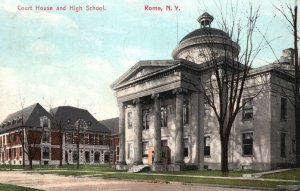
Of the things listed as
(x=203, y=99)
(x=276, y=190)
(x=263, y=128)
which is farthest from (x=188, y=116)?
(x=276, y=190)

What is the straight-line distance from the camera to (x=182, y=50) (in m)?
38.8

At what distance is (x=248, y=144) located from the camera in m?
29.1

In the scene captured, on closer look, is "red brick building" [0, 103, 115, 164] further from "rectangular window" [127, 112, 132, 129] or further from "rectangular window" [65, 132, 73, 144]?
"rectangular window" [127, 112, 132, 129]

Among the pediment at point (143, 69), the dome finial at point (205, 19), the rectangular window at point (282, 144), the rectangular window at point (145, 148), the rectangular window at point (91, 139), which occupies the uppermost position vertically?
the dome finial at point (205, 19)

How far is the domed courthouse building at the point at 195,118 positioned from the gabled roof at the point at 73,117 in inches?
1556

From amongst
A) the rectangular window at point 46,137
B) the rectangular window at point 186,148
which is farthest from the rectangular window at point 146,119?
the rectangular window at point 46,137

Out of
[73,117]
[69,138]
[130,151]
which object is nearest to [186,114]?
[130,151]

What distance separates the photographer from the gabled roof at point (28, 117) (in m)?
66.7

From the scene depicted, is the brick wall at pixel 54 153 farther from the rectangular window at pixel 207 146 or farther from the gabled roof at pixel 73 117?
the rectangular window at pixel 207 146

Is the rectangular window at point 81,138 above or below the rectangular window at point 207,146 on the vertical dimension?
below

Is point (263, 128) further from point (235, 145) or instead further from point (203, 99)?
point (203, 99)

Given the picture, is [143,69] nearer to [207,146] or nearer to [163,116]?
[163,116]

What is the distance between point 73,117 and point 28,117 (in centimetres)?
1178

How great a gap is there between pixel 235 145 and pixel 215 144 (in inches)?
69.5
